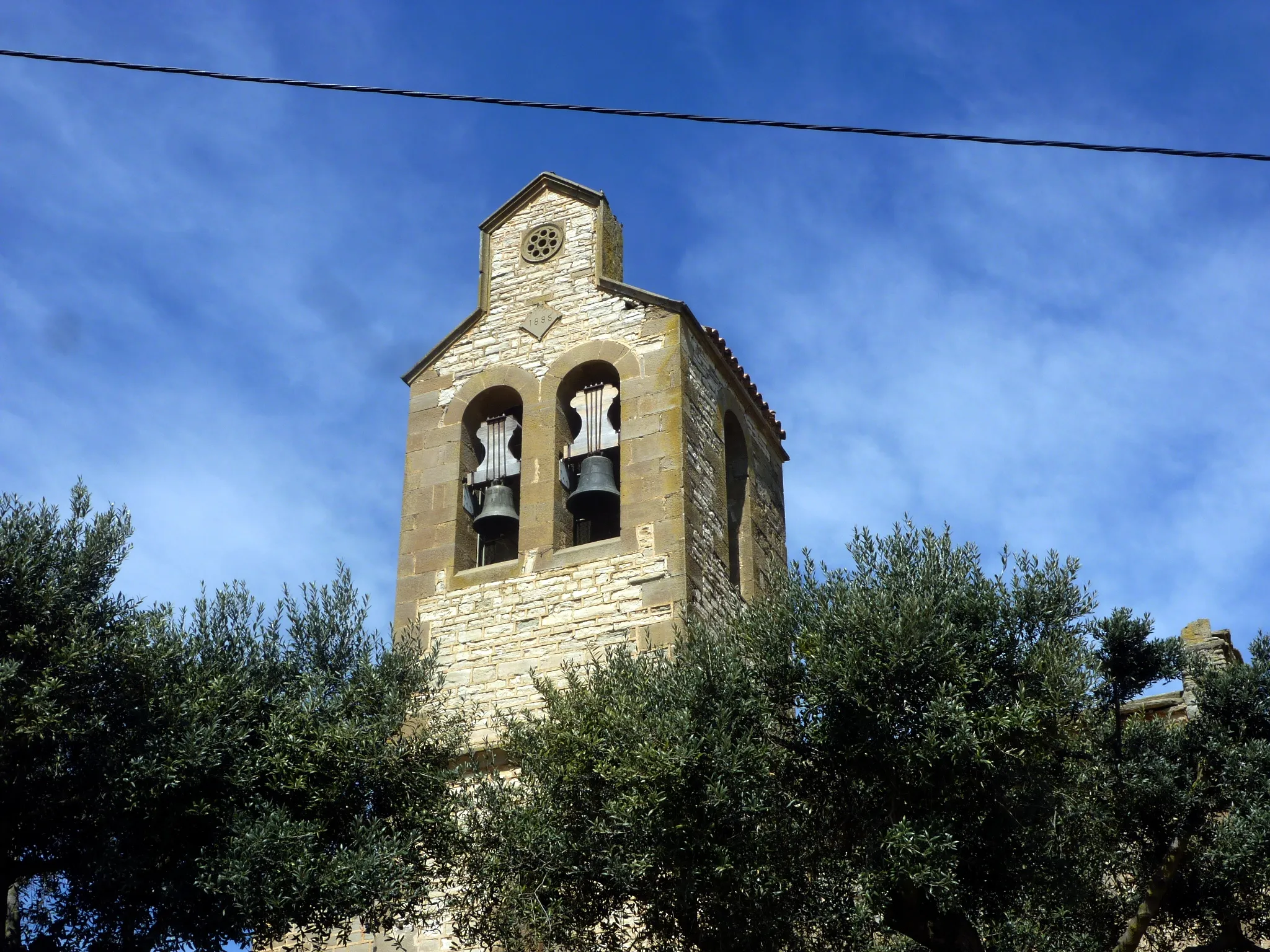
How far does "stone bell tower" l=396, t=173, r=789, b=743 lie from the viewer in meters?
15.9

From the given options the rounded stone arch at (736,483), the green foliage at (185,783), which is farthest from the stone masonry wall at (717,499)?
the green foliage at (185,783)

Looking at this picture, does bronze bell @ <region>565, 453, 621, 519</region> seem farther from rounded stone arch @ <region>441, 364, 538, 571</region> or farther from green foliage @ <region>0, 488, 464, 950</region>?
green foliage @ <region>0, 488, 464, 950</region>

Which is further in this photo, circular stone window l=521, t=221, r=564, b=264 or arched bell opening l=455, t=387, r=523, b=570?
circular stone window l=521, t=221, r=564, b=264

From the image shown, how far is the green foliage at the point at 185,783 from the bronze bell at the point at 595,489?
4548 millimetres

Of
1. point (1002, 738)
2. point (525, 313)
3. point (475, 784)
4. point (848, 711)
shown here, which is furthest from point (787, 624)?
point (525, 313)

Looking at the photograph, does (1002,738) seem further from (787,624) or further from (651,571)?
(651,571)

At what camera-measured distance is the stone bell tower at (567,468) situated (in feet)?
52.3

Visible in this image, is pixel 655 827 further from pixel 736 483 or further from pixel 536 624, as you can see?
pixel 736 483

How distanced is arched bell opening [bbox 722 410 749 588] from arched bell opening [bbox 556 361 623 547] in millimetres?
1608

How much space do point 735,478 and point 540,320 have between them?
3.25 meters

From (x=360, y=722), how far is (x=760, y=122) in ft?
20.7

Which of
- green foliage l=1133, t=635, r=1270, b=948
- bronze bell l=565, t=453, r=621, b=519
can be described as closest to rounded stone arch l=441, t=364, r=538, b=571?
bronze bell l=565, t=453, r=621, b=519

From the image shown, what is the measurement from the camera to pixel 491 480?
17625 millimetres

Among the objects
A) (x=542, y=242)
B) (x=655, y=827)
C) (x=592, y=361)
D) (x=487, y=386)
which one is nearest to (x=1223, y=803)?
(x=655, y=827)
